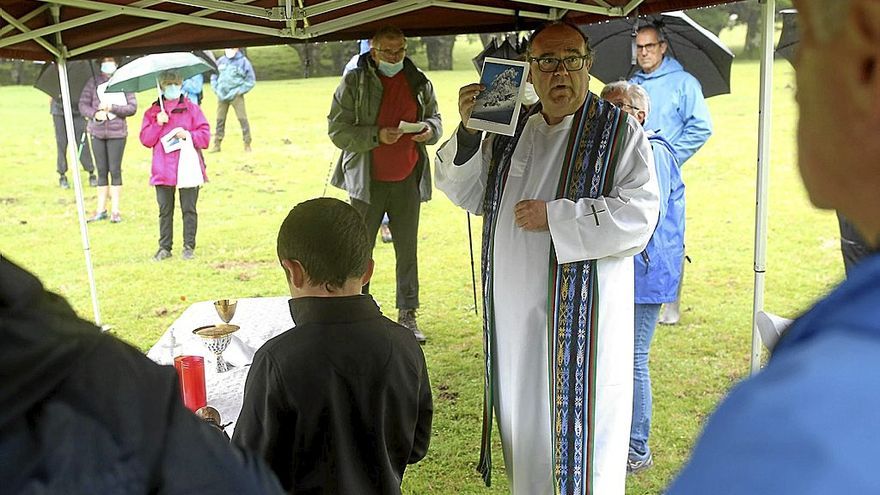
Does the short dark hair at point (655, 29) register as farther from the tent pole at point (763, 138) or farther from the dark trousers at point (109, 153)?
the dark trousers at point (109, 153)

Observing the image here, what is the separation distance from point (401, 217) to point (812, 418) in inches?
190

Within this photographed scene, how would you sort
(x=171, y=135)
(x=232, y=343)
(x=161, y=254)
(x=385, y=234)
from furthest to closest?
(x=385, y=234) < (x=161, y=254) < (x=171, y=135) < (x=232, y=343)

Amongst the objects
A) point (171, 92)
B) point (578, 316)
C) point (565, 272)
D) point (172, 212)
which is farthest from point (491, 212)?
point (172, 212)

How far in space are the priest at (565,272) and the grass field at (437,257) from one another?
53 cm

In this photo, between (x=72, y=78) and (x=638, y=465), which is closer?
(x=638, y=465)

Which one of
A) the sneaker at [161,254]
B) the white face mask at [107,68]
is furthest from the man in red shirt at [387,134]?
→ the white face mask at [107,68]

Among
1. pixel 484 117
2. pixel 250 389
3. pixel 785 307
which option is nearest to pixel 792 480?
pixel 250 389

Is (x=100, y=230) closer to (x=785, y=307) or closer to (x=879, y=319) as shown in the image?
(x=785, y=307)

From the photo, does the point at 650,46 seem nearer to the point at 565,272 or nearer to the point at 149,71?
the point at 565,272

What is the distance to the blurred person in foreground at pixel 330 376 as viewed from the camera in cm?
184

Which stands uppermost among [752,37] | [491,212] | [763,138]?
[752,37]

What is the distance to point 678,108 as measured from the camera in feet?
15.8

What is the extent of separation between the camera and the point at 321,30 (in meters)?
3.72

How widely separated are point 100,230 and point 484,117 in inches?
286
